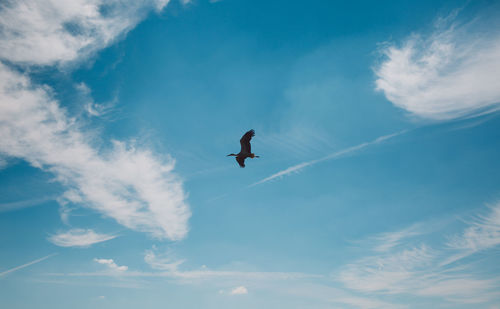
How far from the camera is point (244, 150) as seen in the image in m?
48.2

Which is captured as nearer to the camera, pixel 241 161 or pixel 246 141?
pixel 246 141

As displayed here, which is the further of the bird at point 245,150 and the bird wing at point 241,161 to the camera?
the bird wing at point 241,161

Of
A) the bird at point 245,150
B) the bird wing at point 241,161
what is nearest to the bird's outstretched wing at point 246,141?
the bird at point 245,150

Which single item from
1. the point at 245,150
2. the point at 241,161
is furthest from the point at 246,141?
the point at 241,161

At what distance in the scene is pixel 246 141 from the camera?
4675cm

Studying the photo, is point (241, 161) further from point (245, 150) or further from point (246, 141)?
point (246, 141)

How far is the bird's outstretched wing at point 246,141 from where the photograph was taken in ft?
151

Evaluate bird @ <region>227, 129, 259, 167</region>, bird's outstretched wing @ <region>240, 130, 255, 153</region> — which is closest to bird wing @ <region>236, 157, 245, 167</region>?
bird @ <region>227, 129, 259, 167</region>

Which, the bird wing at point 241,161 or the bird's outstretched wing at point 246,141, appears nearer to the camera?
the bird's outstretched wing at point 246,141

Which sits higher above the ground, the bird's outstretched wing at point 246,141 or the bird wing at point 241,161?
the bird's outstretched wing at point 246,141

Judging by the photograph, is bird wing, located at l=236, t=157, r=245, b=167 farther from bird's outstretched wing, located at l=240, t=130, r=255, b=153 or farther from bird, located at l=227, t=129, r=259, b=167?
bird's outstretched wing, located at l=240, t=130, r=255, b=153

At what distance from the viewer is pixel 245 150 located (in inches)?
1897

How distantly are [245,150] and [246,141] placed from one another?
1.87 meters

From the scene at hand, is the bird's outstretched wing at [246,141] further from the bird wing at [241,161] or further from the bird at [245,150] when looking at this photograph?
the bird wing at [241,161]
